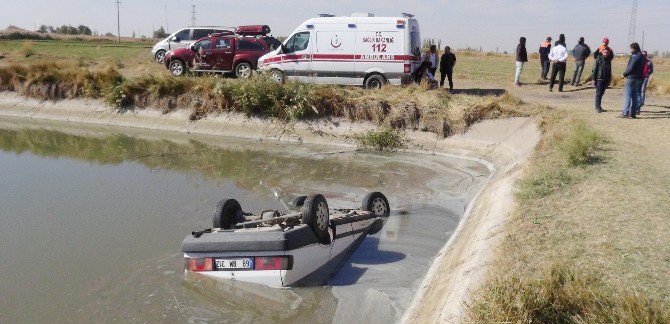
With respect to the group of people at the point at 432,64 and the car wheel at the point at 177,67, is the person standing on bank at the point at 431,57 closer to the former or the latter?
the group of people at the point at 432,64

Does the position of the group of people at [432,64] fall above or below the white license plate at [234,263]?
above

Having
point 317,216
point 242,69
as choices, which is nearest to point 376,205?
point 317,216

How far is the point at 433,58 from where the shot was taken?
73.7 feet

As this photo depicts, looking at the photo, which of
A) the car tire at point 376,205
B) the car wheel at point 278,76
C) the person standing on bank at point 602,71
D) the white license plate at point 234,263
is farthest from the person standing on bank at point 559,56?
the white license plate at point 234,263

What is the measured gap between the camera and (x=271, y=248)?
759cm

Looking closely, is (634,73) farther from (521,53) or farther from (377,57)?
(377,57)

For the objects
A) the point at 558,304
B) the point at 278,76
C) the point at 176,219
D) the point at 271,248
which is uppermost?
the point at 278,76

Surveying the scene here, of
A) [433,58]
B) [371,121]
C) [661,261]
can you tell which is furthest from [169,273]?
[433,58]

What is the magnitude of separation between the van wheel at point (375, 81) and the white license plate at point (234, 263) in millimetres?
14347

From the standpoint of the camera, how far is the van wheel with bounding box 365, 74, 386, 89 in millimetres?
21406

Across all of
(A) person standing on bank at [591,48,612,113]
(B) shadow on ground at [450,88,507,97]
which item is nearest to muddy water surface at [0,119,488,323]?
(A) person standing on bank at [591,48,612,113]

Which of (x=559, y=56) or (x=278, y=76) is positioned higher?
(x=559, y=56)

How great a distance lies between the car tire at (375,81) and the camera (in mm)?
21406

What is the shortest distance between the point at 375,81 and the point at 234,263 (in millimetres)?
14514
